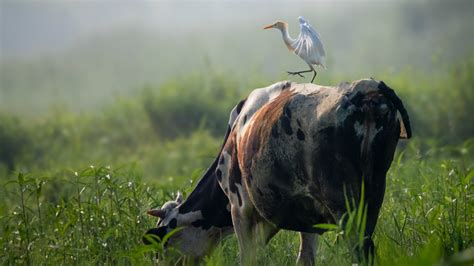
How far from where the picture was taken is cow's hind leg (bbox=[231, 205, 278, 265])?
5559mm

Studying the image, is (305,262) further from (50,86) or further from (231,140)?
(50,86)

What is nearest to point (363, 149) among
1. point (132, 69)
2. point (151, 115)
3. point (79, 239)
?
point (79, 239)

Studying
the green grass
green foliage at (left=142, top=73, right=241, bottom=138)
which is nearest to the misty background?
green foliage at (left=142, top=73, right=241, bottom=138)

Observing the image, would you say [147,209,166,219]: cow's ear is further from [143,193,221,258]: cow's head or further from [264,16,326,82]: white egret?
[264,16,326,82]: white egret

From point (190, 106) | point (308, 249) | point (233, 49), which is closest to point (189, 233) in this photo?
point (308, 249)

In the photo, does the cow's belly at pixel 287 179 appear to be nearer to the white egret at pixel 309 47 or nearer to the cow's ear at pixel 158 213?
the white egret at pixel 309 47

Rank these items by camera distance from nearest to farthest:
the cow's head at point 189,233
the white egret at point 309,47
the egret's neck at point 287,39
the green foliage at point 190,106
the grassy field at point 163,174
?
the white egret at point 309,47 → the grassy field at point 163,174 → the egret's neck at point 287,39 → the cow's head at point 189,233 → the green foliage at point 190,106

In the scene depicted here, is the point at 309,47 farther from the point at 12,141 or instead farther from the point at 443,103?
the point at 12,141

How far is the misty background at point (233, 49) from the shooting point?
66.2 feet

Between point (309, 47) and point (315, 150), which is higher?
point (309, 47)

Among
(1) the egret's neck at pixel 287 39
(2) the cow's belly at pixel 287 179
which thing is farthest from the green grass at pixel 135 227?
(1) the egret's neck at pixel 287 39

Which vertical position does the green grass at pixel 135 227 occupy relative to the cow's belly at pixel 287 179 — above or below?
below

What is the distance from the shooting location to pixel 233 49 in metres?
23.5

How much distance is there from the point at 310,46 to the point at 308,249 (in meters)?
1.31
